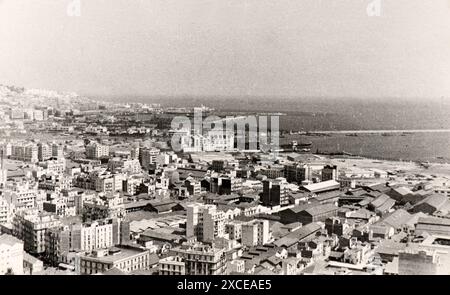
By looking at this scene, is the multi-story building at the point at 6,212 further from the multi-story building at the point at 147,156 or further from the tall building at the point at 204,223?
the multi-story building at the point at 147,156

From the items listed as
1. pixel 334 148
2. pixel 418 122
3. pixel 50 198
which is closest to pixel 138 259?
pixel 50 198

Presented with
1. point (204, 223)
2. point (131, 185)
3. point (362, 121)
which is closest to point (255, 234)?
point (204, 223)

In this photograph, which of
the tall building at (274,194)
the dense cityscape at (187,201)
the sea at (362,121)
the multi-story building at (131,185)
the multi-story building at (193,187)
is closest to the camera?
the dense cityscape at (187,201)

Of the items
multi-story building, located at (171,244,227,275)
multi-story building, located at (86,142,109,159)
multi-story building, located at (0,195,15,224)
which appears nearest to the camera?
multi-story building, located at (171,244,227,275)

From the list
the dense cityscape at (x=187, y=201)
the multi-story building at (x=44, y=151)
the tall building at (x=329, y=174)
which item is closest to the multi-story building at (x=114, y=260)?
the dense cityscape at (x=187, y=201)

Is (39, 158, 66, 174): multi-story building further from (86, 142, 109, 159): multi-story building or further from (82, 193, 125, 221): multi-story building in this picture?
(82, 193, 125, 221): multi-story building

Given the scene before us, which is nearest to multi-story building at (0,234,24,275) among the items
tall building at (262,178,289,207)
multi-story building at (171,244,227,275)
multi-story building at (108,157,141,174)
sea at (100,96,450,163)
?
multi-story building at (171,244,227,275)
